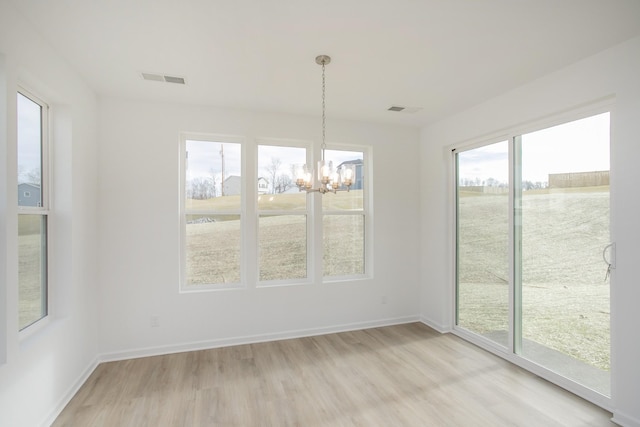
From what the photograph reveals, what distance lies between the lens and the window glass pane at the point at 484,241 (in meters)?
3.40

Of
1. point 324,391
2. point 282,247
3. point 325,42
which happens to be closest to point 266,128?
point 282,247

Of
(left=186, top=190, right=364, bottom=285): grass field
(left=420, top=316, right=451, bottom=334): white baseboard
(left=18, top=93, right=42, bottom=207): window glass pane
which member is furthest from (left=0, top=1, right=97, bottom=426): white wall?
(left=420, top=316, right=451, bottom=334): white baseboard

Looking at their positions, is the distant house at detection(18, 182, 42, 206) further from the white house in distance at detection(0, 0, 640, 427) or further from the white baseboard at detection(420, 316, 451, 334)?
the white baseboard at detection(420, 316, 451, 334)

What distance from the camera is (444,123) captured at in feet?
13.3

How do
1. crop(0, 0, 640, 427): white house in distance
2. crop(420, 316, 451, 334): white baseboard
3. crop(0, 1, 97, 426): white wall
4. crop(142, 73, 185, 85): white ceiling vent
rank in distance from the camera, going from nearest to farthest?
1. crop(0, 1, 97, 426): white wall
2. crop(0, 0, 640, 427): white house in distance
3. crop(142, 73, 185, 85): white ceiling vent
4. crop(420, 316, 451, 334): white baseboard

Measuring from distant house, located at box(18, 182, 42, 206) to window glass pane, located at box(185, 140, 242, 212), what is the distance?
4.51 ft

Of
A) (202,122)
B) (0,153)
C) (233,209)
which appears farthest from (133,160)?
(0,153)

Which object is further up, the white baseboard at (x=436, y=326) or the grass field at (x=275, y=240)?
the grass field at (x=275, y=240)

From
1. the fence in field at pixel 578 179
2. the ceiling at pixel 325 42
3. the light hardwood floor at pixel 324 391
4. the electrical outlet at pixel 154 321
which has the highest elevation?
the ceiling at pixel 325 42

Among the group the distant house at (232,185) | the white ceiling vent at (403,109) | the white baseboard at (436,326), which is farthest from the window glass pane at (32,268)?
the white baseboard at (436,326)

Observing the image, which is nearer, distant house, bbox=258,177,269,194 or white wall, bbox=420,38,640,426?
white wall, bbox=420,38,640,426

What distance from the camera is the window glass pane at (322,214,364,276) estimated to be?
4152 mm

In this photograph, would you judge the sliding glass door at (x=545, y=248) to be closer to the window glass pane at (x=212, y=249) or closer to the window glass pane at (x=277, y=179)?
the window glass pane at (x=277, y=179)

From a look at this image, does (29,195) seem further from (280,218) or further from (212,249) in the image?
(280,218)
